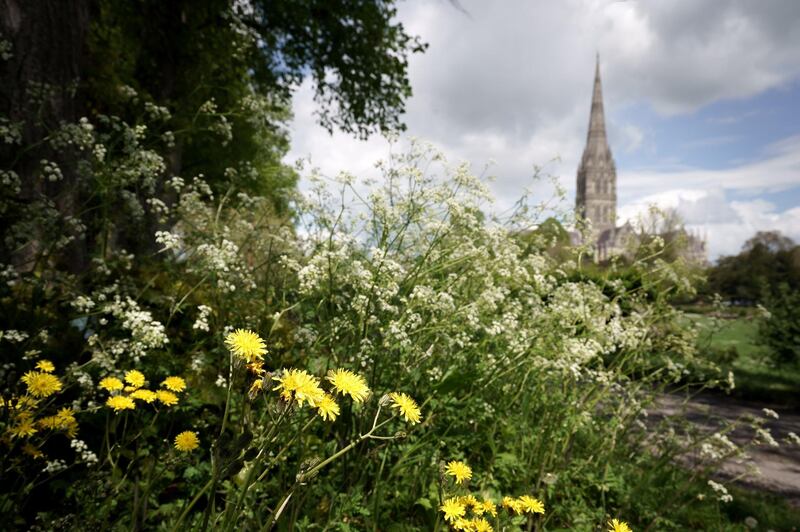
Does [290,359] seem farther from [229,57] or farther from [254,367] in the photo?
[229,57]

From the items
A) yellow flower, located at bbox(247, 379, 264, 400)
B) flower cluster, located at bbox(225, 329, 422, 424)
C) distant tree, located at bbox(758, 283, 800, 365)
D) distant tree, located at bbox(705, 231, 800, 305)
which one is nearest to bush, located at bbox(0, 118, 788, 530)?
flower cluster, located at bbox(225, 329, 422, 424)

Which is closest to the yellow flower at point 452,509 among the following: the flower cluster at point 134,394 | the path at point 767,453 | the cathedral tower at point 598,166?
the flower cluster at point 134,394

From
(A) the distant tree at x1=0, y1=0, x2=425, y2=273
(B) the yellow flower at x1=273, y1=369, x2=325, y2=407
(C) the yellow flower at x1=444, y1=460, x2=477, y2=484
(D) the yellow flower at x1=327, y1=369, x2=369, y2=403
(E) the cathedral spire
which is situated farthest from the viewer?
(E) the cathedral spire

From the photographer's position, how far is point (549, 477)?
181cm

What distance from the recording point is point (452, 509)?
122 cm

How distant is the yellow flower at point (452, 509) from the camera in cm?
121

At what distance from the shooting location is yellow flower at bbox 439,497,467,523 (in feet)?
3.97

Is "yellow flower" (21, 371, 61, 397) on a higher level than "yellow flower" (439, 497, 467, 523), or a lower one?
higher

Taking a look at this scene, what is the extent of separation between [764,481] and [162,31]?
406 inches

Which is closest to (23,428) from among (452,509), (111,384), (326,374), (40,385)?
(40,385)

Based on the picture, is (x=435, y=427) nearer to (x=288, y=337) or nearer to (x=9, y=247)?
(x=288, y=337)

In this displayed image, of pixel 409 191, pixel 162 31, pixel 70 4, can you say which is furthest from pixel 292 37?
pixel 409 191

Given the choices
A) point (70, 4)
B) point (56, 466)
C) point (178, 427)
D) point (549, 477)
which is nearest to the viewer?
point (56, 466)

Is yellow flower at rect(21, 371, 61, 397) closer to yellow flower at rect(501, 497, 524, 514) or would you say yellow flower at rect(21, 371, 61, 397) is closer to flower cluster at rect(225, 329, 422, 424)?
flower cluster at rect(225, 329, 422, 424)
